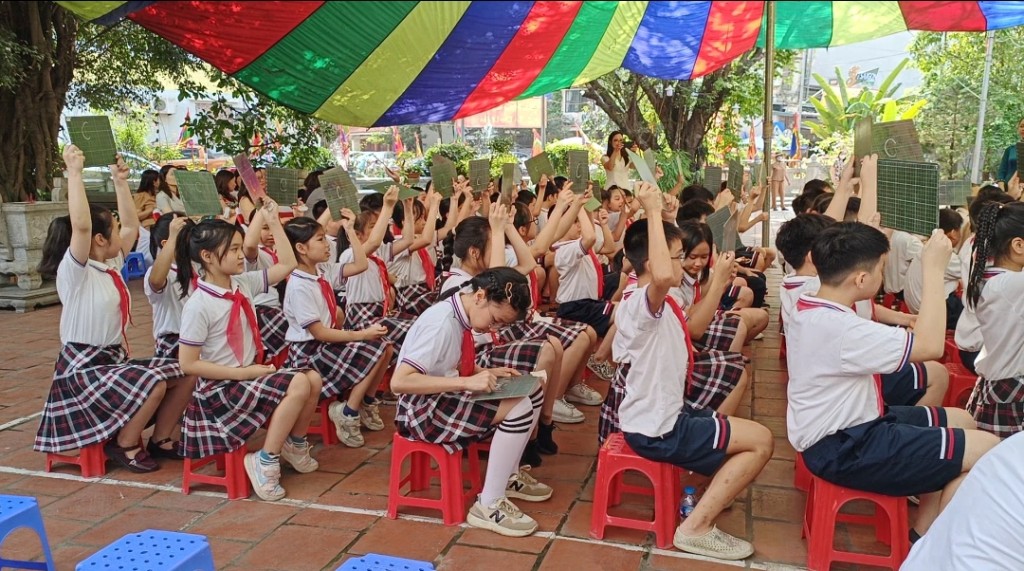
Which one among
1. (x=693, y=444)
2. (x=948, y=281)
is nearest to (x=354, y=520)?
(x=693, y=444)

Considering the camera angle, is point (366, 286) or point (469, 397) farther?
point (366, 286)

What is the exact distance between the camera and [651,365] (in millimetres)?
2721

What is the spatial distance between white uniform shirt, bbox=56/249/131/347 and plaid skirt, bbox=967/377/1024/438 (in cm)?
346

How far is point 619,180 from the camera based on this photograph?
22.2 feet

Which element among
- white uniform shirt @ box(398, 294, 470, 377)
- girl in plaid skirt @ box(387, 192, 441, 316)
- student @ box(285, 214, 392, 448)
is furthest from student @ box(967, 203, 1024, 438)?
girl in plaid skirt @ box(387, 192, 441, 316)

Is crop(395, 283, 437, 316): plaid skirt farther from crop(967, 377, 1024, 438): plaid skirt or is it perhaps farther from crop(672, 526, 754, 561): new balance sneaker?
crop(967, 377, 1024, 438): plaid skirt

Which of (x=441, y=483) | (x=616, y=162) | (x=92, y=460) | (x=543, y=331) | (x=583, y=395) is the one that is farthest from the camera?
(x=616, y=162)

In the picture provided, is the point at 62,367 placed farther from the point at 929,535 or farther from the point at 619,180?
the point at 619,180

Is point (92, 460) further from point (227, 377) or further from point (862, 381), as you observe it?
point (862, 381)

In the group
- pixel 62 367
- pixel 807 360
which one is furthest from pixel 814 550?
pixel 62 367

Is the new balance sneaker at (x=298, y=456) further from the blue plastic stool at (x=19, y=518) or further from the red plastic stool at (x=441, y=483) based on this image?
the blue plastic stool at (x=19, y=518)

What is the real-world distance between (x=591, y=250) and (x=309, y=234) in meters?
1.69

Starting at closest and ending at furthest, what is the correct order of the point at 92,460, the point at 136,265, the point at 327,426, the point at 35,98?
the point at 92,460, the point at 327,426, the point at 35,98, the point at 136,265

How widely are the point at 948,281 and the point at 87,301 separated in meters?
4.20
